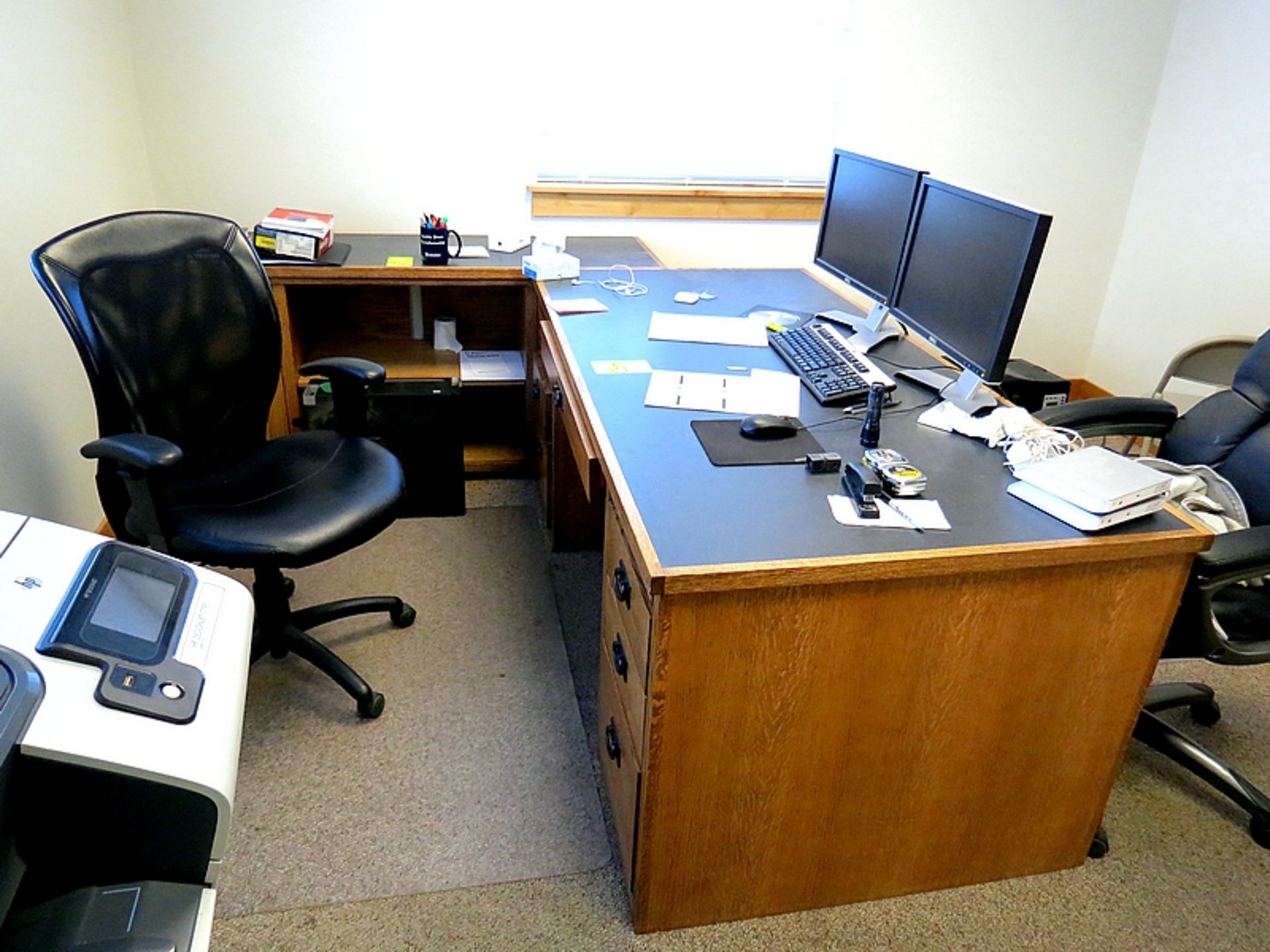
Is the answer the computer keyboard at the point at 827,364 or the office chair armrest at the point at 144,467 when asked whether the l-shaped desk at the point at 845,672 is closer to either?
the computer keyboard at the point at 827,364

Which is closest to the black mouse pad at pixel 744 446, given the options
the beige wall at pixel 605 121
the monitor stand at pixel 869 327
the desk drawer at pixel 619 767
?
the desk drawer at pixel 619 767

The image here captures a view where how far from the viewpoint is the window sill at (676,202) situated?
316 cm

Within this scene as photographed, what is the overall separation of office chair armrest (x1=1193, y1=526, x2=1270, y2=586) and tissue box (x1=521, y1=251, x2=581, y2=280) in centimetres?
174

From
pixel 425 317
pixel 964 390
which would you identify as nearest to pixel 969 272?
pixel 964 390

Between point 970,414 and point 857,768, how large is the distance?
0.74 meters

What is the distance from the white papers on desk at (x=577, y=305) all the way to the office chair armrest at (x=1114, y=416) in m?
1.10

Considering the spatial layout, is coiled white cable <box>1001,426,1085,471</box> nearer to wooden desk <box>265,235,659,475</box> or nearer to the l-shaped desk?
the l-shaped desk

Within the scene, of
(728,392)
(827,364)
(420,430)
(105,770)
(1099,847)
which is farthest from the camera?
(420,430)

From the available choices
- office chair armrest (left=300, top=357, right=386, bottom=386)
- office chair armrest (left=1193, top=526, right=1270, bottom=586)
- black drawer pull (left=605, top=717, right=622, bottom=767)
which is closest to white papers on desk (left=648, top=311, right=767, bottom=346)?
office chair armrest (left=300, top=357, right=386, bottom=386)

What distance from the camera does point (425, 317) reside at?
10.5 feet

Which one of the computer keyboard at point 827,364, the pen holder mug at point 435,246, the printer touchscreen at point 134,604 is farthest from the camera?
the pen holder mug at point 435,246

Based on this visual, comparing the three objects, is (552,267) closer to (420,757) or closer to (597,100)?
(597,100)

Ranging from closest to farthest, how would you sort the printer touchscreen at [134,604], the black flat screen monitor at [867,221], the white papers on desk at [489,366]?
the printer touchscreen at [134,604] < the black flat screen monitor at [867,221] < the white papers on desk at [489,366]

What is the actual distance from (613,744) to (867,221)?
56.4 inches
